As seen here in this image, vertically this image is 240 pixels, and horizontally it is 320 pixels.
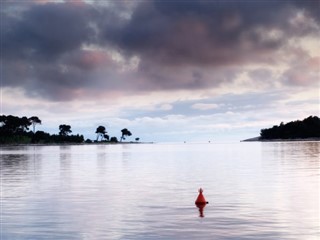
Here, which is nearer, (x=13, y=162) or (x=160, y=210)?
(x=160, y=210)

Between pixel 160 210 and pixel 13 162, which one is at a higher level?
pixel 13 162

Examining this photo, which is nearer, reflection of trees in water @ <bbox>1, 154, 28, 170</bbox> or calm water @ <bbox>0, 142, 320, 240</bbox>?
calm water @ <bbox>0, 142, 320, 240</bbox>

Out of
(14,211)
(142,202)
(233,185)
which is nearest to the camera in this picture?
(14,211)

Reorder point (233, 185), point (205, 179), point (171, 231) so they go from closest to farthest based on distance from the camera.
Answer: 1. point (171, 231)
2. point (233, 185)
3. point (205, 179)

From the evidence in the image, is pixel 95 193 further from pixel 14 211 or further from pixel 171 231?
pixel 171 231

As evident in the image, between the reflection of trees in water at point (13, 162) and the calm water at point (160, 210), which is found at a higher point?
the reflection of trees in water at point (13, 162)

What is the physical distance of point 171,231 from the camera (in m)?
25.2

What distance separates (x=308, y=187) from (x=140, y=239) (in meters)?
25.3

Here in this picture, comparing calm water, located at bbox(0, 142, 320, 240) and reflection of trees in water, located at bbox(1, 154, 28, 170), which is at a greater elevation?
reflection of trees in water, located at bbox(1, 154, 28, 170)

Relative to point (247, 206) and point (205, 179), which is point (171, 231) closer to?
point (247, 206)

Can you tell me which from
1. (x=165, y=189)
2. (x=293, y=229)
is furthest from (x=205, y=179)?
(x=293, y=229)

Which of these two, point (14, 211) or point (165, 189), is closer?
point (14, 211)

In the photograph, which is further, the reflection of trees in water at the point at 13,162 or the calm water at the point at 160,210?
the reflection of trees in water at the point at 13,162

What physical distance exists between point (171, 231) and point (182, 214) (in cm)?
552
